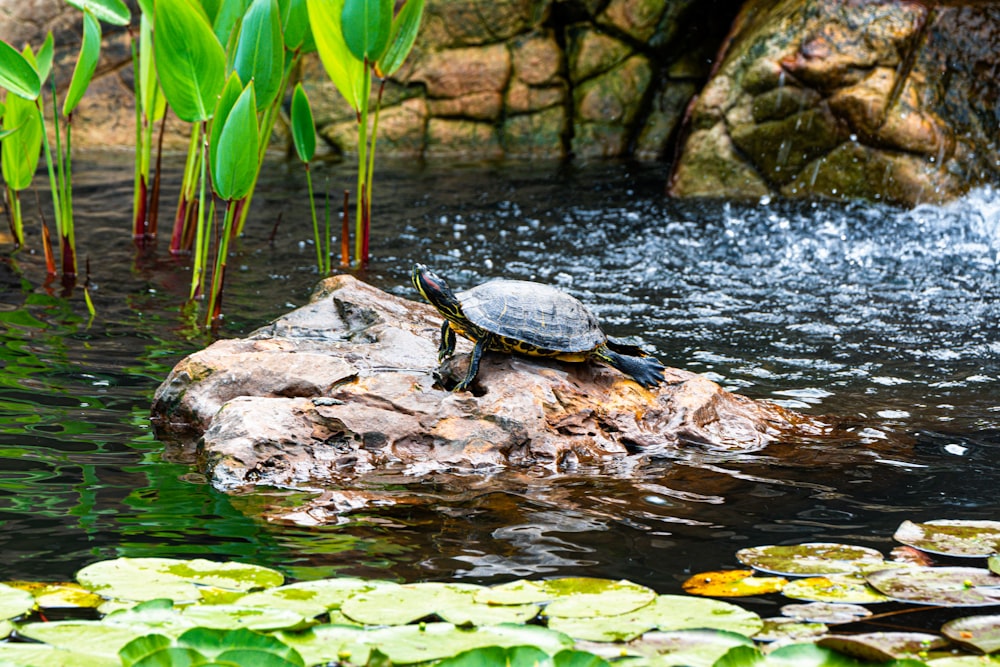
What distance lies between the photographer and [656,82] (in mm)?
10492

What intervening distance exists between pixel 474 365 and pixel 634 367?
0.66 meters

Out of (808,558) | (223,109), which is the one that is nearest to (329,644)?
(808,558)

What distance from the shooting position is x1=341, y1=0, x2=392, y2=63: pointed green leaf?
5.09 m

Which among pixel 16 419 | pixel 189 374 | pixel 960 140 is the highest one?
pixel 960 140

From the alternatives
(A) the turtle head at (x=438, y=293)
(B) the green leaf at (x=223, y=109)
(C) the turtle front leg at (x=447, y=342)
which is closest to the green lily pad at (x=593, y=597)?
(A) the turtle head at (x=438, y=293)

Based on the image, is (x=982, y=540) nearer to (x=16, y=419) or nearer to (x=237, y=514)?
(x=237, y=514)

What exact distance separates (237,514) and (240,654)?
3.62 feet

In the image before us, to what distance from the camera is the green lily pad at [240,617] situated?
208 cm

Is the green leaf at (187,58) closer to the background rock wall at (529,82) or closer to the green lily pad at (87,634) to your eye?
the green lily pad at (87,634)

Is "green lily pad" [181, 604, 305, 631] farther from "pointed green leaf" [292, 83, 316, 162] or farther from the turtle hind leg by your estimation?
"pointed green leaf" [292, 83, 316, 162]

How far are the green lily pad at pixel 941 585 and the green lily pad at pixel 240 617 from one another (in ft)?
4.74

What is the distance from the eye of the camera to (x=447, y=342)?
3.75 meters

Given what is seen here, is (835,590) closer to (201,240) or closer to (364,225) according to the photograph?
(201,240)

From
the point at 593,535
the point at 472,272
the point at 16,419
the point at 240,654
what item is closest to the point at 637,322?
the point at 472,272
